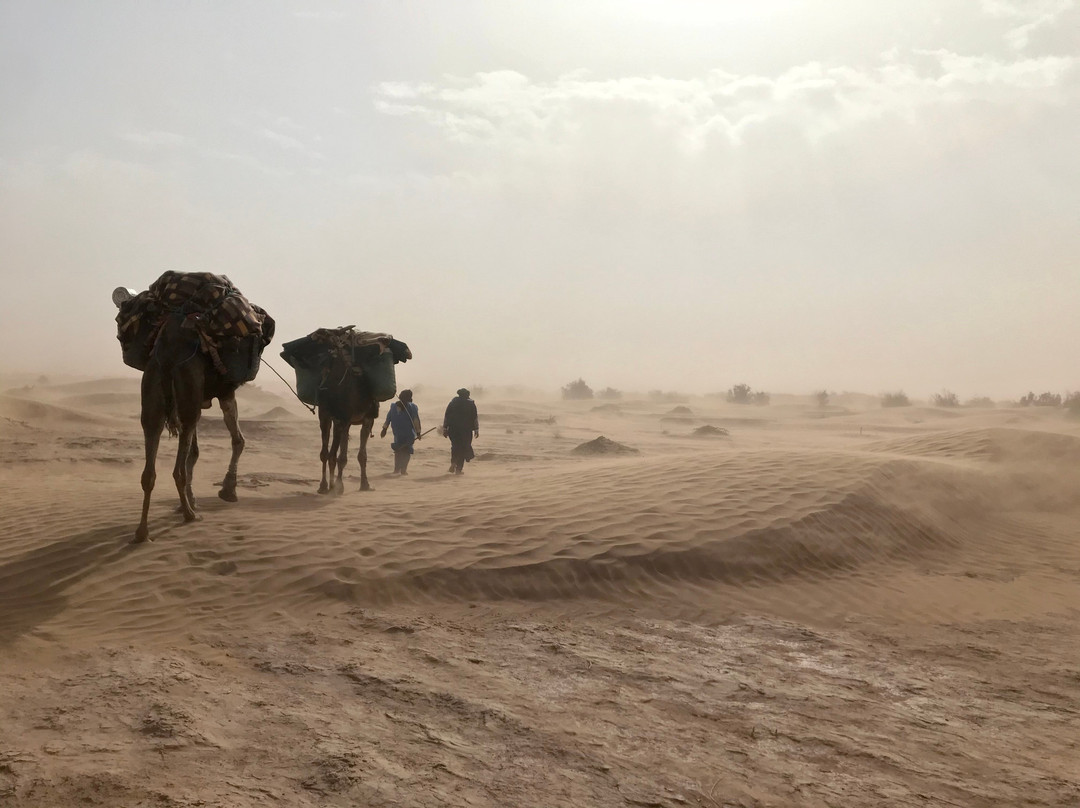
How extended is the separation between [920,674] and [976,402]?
44.0 meters

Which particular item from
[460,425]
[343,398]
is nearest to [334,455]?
[343,398]

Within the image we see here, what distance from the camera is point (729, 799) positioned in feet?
11.5

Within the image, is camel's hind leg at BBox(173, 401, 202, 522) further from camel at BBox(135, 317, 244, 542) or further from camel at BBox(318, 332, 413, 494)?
camel at BBox(318, 332, 413, 494)

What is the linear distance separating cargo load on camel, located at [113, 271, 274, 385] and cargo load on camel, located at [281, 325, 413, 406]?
3507mm

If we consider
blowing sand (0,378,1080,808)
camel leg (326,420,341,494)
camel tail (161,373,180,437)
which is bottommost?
blowing sand (0,378,1080,808)

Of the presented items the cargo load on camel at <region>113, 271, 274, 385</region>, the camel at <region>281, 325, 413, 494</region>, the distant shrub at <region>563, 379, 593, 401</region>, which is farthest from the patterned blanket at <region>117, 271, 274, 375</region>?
the distant shrub at <region>563, 379, 593, 401</region>

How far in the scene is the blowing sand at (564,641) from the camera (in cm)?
367

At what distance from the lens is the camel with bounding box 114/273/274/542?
7.32 metres

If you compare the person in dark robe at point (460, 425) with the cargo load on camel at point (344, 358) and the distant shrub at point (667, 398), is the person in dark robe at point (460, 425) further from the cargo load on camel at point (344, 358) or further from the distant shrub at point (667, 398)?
the distant shrub at point (667, 398)

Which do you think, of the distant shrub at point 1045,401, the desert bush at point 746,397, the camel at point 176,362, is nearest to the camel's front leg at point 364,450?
the camel at point 176,362

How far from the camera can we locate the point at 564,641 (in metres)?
5.76

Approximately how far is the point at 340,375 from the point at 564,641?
6872 mm

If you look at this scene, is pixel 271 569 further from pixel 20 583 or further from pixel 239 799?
pixel 239 799

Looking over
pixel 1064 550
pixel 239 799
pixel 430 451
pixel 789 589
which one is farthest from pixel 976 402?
pixel 239 799
